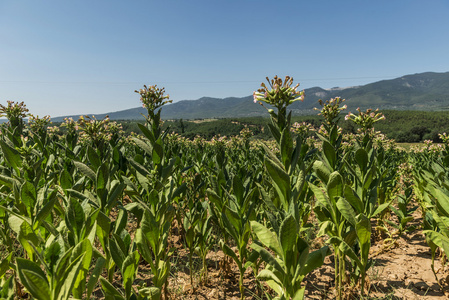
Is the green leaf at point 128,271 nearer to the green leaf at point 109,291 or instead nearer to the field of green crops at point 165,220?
the field of green crops at point 165,220

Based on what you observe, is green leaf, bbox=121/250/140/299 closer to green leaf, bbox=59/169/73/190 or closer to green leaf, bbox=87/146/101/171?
green leaf, bbox=87/146/101/171

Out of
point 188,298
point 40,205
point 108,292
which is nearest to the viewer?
point 108,292

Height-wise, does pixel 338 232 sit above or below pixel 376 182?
below

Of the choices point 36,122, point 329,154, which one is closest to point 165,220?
point 329,154

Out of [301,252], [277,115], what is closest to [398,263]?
[301,252]

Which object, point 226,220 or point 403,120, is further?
point 403,120

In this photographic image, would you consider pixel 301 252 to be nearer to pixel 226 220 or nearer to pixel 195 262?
pixel 226 220

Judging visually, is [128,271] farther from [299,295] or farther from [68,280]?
[299,295]

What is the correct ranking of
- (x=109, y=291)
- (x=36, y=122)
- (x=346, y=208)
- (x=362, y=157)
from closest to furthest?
(x=109, y=291) < (x=346, y=208) < (x=362, y=157) < (x=36, y=122)

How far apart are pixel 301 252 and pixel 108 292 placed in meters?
1.34

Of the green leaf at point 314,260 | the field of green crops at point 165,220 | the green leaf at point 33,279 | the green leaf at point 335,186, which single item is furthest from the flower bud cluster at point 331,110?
the green leaf at point 33,279

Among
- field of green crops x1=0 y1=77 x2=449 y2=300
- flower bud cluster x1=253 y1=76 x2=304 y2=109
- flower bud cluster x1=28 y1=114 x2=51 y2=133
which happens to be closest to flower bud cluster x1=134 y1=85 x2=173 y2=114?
field of green crops x1=0 y1=77 x2=449 y2=300

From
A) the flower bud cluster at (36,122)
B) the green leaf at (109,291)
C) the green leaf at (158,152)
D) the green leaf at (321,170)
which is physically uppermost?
the flower bud cluster at (36,122)

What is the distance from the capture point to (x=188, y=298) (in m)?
2.99
